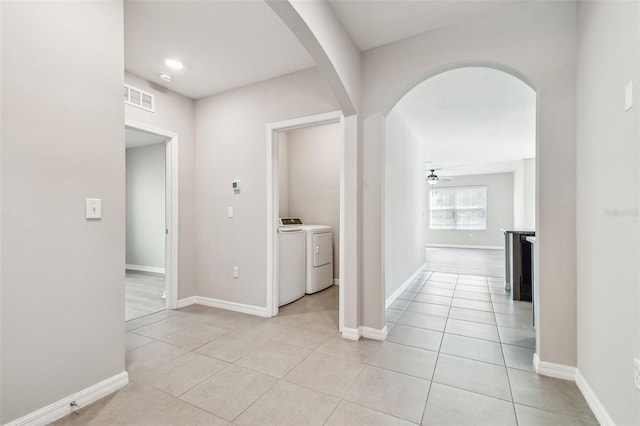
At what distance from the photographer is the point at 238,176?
10.7 feet

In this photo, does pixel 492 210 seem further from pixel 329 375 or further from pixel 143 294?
pixel 143 294

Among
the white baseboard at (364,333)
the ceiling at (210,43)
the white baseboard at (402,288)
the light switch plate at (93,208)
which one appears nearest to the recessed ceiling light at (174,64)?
Result: the ceiling at (210,43)

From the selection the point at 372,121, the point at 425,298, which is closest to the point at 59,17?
the point at 372,121

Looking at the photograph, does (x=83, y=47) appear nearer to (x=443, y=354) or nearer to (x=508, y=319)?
(x=443, y=354)

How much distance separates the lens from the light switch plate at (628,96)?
4.11ft

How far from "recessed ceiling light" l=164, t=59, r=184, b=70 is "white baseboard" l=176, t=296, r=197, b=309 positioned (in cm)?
256

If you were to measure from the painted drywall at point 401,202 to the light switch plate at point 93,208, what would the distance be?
8.30 ft

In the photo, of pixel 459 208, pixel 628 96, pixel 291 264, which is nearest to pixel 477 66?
pixel 628 96

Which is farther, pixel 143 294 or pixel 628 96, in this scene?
pixel 143 294

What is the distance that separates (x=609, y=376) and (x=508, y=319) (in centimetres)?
171

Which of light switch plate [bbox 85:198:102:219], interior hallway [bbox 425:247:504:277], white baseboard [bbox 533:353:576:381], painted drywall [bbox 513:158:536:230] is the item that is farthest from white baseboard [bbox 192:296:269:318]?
painted drywall [bbox 513:158:536:230]

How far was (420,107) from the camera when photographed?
375 cm

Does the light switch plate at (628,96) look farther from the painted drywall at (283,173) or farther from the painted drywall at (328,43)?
the painted drywall at (283,173)

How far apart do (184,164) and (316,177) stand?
214 centimetres
